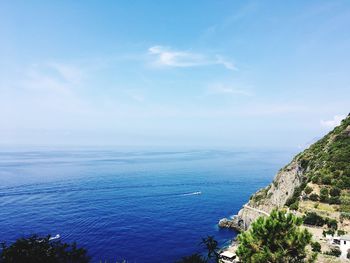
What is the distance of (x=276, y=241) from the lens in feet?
95.9

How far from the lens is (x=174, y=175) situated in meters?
163

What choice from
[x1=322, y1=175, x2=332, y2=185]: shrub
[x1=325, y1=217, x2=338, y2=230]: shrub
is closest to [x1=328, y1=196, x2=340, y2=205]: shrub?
[x1=325, y1=217, x2=338, y2=230]: shrub

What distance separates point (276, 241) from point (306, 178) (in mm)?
40445

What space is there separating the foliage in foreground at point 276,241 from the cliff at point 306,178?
2416cm

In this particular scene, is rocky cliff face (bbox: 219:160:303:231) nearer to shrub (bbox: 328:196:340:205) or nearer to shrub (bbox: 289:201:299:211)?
shrub (bbox: 289:201:299:211)

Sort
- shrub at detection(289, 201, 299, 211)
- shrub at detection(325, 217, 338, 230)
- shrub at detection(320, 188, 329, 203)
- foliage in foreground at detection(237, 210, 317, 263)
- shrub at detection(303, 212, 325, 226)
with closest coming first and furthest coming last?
foliage in foreground at detection(237, 210, 317, 263)
shrub at detection(325, 217, 338, 230)
shrub at detection(303, 212, 325, 226)
shrub at detection(320, 188, 329, 203)
shrub at detection(289, 201, 299, 211)

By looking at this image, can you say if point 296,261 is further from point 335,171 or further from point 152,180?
point 152,180

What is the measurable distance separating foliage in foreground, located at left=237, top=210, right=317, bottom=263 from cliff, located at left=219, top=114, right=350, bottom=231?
24.2m

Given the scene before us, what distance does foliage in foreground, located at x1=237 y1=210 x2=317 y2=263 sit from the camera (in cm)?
2878

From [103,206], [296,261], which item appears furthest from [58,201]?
[296,261]

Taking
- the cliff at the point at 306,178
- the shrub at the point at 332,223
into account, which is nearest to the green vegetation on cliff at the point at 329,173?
the cliff at the point at 306,178

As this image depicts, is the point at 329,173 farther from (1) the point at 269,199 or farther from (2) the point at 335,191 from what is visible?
(1) the point at 269,199

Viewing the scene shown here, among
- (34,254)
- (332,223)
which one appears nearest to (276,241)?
(34,254)

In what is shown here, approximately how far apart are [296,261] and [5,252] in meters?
25.3
